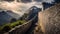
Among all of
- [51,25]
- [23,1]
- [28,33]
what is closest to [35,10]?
[28,33]

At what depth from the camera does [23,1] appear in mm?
20516

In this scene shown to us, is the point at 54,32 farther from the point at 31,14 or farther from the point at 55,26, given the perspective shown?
the point at 31,14

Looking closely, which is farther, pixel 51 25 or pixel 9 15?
pixel 9 15

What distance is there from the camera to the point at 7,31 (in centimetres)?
818

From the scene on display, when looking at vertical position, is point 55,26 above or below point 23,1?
above

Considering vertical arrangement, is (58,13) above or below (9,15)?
above

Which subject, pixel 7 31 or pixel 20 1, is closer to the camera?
pixel 7 31

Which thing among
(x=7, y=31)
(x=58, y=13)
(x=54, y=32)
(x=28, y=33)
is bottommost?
(x=28, y=33)

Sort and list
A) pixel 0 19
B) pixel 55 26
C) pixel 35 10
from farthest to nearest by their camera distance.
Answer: pixel 35 10 → pixel 0 19 → pixel 55 26

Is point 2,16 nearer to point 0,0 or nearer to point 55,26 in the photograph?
point 0,0

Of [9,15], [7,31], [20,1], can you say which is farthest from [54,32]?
[20,1]

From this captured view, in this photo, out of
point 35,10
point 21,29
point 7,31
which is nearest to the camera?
point 7,31

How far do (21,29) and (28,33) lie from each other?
0.70 m

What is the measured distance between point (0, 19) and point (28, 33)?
2769 millimetres
